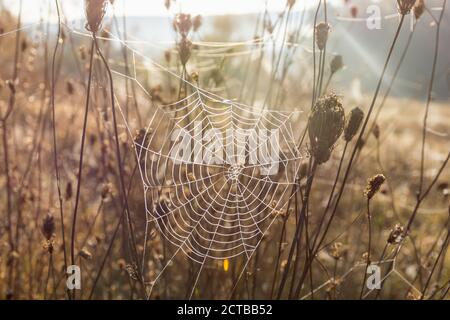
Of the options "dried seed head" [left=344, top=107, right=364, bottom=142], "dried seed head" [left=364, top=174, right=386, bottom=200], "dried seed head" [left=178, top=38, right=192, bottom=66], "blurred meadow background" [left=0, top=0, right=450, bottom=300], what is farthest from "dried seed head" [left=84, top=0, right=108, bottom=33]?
"dried seed head" [left=364, top=174, right=386, bottom=200]

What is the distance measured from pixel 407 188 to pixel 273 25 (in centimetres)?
346

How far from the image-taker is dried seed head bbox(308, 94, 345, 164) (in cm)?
151

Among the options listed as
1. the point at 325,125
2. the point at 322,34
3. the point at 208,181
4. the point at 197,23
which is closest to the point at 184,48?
the point at 197,23

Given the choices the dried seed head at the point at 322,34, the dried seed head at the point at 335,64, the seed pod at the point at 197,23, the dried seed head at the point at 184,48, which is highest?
the seed pod at the point at 197,23

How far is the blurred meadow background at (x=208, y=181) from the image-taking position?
180cm

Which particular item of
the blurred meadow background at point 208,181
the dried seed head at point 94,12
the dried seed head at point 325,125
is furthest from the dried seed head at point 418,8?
the dried seed head at point 94,12

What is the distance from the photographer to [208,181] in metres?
3.14

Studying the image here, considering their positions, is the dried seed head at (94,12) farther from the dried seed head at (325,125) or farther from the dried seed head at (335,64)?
the dried seed head at (335,64)

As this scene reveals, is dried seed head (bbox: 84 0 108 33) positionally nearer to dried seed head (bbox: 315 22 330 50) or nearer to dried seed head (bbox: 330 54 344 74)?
dried seed head (bbox: 315 22 330 50)
